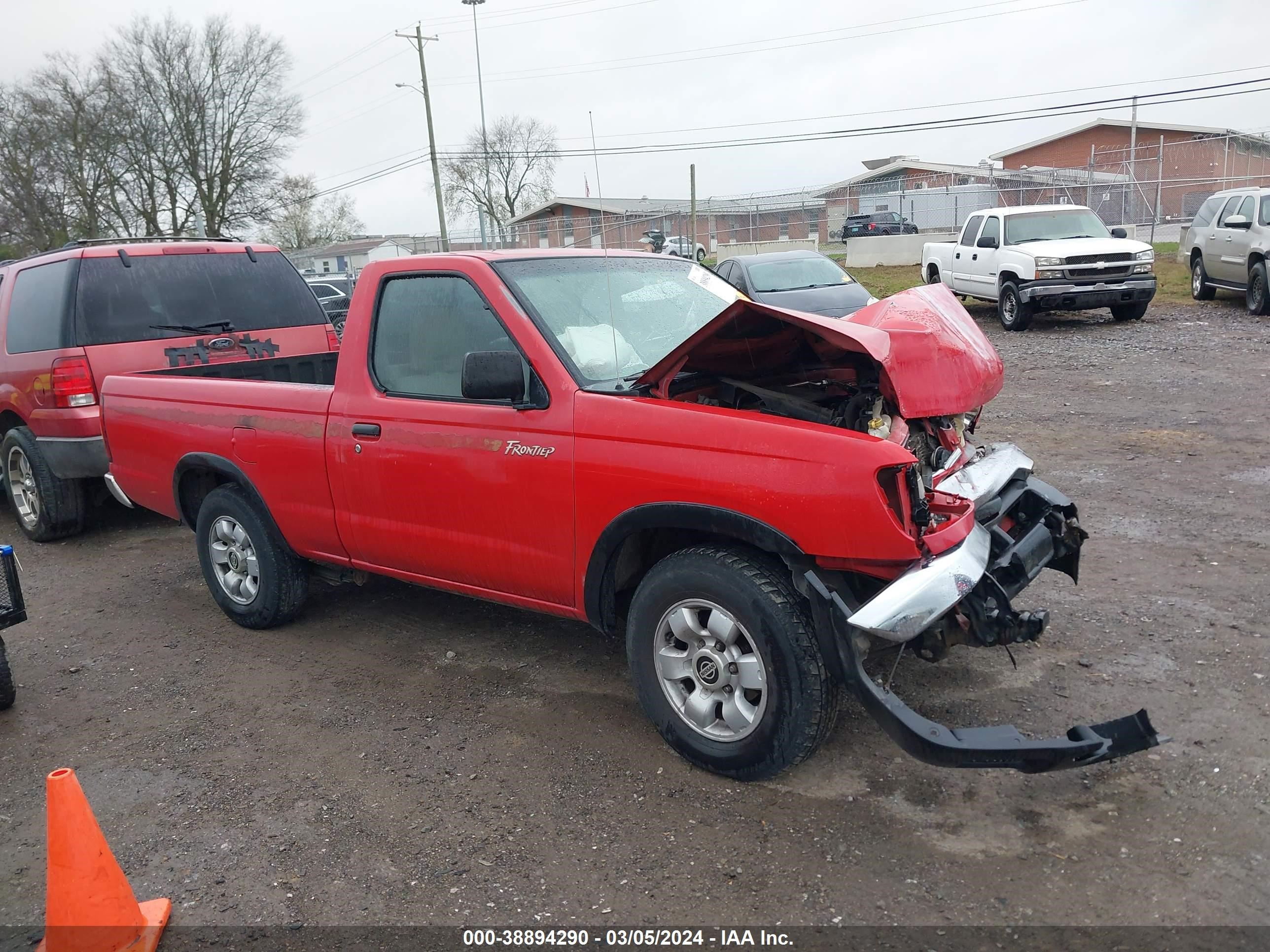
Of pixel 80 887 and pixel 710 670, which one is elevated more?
pixel 710 670

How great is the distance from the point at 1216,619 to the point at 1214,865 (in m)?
2.10

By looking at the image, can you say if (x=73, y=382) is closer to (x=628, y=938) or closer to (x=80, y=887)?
(x=80, y=887)

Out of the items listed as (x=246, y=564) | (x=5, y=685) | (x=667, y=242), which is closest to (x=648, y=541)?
(x=246, y=564)

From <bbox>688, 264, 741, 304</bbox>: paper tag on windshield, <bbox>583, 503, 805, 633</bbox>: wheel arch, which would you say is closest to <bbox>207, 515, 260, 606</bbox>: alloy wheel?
<bbox>583, 503, 805, 633</bbox>: wheel arch

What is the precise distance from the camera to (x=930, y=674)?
14.5ft

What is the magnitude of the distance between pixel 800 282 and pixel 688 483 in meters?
11.4

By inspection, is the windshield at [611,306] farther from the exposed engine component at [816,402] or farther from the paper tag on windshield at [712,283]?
the exposed engine component at [816,402]

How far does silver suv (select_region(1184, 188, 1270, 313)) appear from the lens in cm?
1544

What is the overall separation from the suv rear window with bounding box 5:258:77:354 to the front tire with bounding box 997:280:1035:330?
13.2 m

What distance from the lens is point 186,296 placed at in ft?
24.5

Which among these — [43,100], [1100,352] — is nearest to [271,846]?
[1100,352]

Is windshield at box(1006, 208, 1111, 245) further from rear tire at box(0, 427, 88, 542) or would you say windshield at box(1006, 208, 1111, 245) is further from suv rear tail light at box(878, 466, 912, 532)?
suv rear tail light at box(878, 466, 912, 532)

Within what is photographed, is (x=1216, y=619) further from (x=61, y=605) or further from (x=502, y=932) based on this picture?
(x=61, y=605)

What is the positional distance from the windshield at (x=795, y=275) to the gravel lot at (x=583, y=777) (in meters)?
8.54
